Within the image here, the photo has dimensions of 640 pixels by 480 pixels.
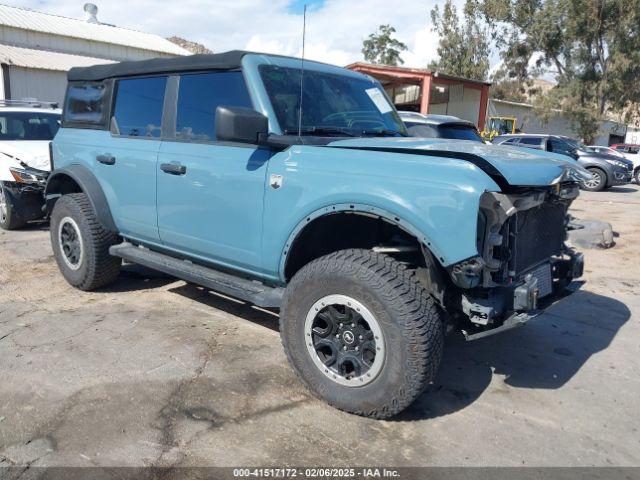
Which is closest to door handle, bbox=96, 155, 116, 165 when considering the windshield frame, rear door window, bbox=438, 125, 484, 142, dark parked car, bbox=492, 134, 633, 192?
the windshield frame

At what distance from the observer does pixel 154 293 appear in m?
5.44

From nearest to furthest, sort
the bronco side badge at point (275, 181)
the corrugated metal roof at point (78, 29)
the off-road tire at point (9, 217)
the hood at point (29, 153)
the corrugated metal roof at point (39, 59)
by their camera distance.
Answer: the bronco side badge at point (275, 181)
the hood at point (29, 153)
the off-road tire at point (9, 217)
the corrugated metal roof at point (39, 59)
the corrugated metal roof at point (78, 29)

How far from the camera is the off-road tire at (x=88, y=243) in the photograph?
4.99 metres

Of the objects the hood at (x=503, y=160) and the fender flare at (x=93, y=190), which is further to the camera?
the fender flare at (x=93, y=190)

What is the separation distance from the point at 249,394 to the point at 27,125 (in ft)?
24.9

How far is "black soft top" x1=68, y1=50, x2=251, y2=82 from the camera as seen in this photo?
3953 mm

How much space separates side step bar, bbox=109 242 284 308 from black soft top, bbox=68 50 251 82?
1.50m

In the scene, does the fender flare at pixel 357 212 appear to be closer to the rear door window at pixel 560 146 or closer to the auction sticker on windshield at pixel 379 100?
the auction sticker on windshield at pixel 379 100

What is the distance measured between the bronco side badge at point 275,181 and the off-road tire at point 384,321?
55 cm

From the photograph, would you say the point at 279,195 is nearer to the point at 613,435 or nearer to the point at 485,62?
the point at 613,435

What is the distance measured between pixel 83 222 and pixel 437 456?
12.2 ft

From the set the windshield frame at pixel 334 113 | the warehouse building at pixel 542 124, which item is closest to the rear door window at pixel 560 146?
the windshield frame at pixel 334 113

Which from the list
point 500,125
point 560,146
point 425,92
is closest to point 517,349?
point 560,146

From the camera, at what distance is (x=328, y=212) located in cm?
322
